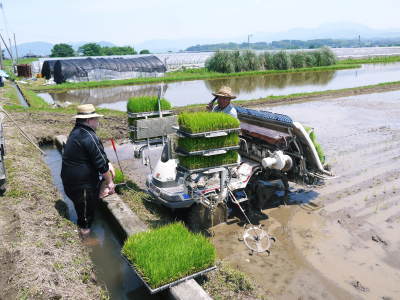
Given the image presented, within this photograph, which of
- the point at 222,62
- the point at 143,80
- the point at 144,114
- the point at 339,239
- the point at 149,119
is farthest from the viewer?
the point at 222,62

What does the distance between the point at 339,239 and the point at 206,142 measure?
8.47 ft

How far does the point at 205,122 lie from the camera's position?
470 cm

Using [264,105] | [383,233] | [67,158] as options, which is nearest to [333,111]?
[264,105]

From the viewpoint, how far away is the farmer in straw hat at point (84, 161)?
459 centimetres

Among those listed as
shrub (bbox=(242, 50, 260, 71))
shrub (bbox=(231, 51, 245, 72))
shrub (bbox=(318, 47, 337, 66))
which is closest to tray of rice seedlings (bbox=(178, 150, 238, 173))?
shrub (bbox=(231, 51, 245, 72))

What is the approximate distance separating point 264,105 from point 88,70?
729 inches

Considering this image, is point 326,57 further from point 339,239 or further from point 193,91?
point 339,239

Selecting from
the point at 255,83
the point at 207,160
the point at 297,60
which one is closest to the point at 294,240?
the point at 207,160

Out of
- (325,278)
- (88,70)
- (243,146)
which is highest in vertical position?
(88,70)

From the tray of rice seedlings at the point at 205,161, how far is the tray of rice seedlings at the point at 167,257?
1038 millimetres

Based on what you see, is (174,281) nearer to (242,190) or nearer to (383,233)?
(242,190)

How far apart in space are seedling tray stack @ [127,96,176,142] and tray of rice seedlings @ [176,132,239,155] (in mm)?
1394

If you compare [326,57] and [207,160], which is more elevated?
[326,57]

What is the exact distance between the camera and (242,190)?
5957mm
